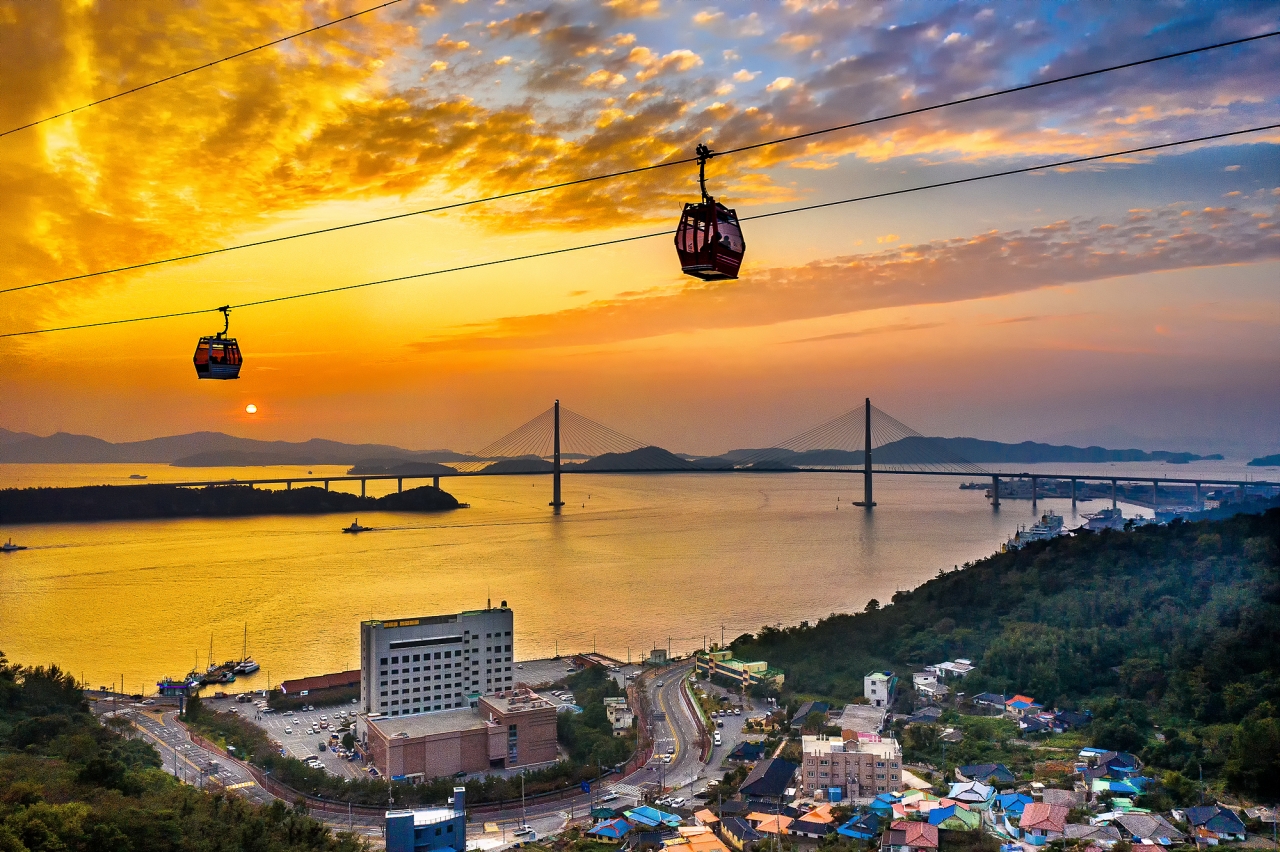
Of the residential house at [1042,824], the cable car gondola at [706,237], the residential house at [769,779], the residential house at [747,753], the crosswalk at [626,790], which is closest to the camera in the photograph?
the cable car gondola at [706,237]

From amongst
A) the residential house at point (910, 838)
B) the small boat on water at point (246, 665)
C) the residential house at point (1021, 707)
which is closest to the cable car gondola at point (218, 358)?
the residential house at point (910, 838)

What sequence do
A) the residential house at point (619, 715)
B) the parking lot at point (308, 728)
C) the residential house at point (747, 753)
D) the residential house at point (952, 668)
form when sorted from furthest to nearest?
the residential house at point (952, 668), the residential house at point (619, 715), the parking lot at point (308, 728), the residential house at point (747, 753)

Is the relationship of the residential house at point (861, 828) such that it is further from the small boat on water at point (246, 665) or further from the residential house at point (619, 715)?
the small boat on water at point (246, 665)

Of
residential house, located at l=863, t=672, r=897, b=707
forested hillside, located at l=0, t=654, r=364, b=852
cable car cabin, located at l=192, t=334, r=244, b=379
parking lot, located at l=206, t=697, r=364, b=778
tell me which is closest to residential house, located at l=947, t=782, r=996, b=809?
residential house, located at l=863, t=672, r=897, b=707

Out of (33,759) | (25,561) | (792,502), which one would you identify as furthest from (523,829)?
(792,502)

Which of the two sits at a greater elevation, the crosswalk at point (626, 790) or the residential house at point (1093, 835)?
the residential house at point (1093, 835)

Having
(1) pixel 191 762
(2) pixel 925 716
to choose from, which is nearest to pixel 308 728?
(1) pixel 191 762

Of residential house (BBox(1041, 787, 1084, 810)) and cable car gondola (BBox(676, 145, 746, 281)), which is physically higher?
cable car gondola (BBox(676, 145, 746, 281))

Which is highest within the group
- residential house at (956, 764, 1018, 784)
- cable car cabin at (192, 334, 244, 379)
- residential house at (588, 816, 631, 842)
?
cable car cabin at (192, 334, 244, 379)

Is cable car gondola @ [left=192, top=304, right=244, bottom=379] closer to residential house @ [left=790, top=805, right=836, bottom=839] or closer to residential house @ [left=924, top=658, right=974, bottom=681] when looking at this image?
residential house @ [left=790, top=805, right=836, bottom=839]
